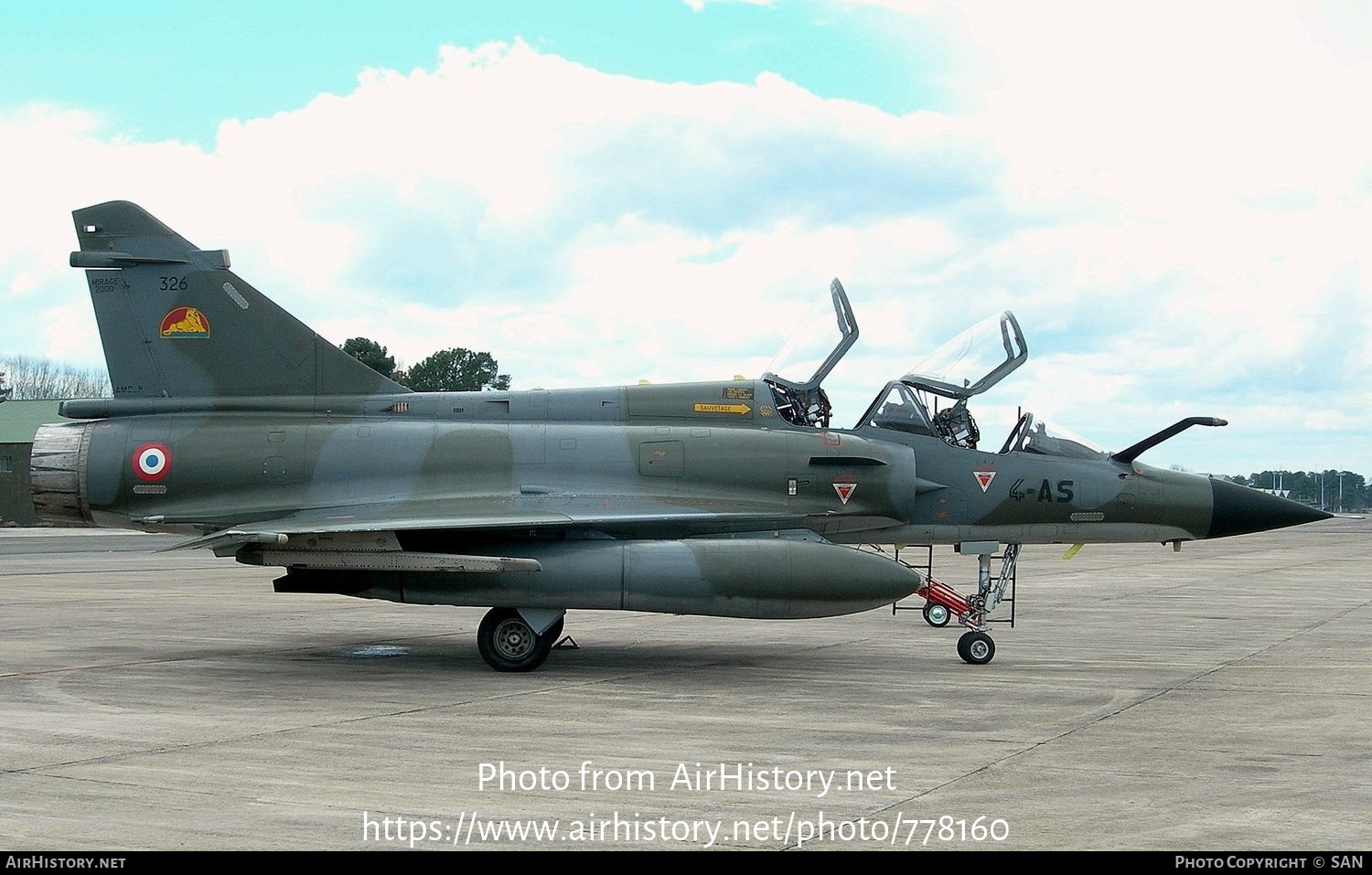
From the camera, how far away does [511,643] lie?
1202 centimetres

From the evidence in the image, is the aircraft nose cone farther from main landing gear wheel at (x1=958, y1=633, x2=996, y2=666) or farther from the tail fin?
the tail fin

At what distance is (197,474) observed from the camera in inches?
496

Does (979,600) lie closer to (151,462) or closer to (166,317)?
(151,462)

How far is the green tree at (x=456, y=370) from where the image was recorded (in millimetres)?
60531

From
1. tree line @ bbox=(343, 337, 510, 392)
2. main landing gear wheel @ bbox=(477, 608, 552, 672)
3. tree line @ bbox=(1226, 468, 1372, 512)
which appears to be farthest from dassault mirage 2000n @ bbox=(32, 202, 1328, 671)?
tree line @ bbox=(1226, 468, 1372, 512)

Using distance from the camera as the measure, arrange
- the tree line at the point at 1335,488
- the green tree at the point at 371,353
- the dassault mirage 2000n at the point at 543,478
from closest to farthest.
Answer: the dassault mirage 2000n at the point at 543,478 → the green tree at the point at 371,353 → the tree line at the point at 1335,488

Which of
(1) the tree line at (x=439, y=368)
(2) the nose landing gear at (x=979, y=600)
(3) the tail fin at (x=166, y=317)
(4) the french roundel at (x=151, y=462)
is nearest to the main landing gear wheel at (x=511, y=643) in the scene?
(3) the tail fin at (x=166, y=317)

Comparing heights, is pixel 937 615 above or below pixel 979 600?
below

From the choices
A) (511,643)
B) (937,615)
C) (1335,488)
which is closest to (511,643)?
(511,643)

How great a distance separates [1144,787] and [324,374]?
366 inches

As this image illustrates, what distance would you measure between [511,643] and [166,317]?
505cm

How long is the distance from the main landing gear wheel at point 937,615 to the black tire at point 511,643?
6.56m

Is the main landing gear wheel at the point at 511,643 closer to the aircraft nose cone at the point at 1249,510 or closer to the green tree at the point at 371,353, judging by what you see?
the aircraft nose cone at the point at 1249,510

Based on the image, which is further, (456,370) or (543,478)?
(456,370)
